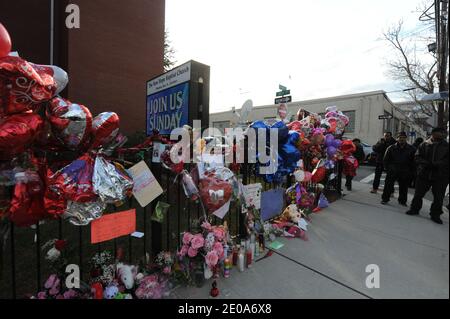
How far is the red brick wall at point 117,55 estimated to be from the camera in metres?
9.39

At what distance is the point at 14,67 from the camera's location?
1.32 m

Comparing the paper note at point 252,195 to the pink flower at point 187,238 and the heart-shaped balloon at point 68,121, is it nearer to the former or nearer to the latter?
the pink flower at point 187,238

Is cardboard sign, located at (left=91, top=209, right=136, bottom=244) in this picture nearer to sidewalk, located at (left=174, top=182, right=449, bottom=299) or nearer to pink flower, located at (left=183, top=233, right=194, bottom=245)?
pink flower, located at (left=183, top=233, right=194, bottom=245)

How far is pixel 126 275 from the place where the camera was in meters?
2.11

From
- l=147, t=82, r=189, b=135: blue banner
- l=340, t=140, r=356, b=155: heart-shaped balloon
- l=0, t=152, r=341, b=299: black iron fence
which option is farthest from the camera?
l=340, t=140, r=356, b=155: heart-shaped balloon

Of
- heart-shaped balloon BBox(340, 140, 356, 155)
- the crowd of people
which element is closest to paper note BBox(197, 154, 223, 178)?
the crowd of people

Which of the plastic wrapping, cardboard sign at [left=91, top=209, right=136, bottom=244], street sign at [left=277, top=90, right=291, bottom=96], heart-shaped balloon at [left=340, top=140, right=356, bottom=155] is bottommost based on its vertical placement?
cardboard sign at [left=91, top=209, right=136, bottom=244]

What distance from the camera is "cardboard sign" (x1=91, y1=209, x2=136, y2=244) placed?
1.97m

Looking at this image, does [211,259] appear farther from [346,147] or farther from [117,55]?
[117,55]

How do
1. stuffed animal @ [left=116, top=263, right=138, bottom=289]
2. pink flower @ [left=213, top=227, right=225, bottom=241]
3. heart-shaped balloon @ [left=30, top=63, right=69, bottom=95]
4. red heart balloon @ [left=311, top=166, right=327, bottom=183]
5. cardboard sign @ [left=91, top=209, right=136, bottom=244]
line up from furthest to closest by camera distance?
1. red heart balloon @ [left=311, top=166, right=327, bottom=183]
2. pink flower @ [left=213, top=227, right=225, bottom=241]
3. stuffed animal @ [left=116, top=263, right=138, bottom=289]
4. cardboard sign @ [left=91, top=209, right=136, bottom=244]
5. heart-shaped balloon @ [left=30, top=63, right=69, bottom=95]

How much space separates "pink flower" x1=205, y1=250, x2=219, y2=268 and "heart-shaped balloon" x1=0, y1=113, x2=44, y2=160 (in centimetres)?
168

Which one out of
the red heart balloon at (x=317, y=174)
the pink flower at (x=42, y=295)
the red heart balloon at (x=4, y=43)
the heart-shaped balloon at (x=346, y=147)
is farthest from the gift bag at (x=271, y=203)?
the red heart balloon at (x=4, y=43)
